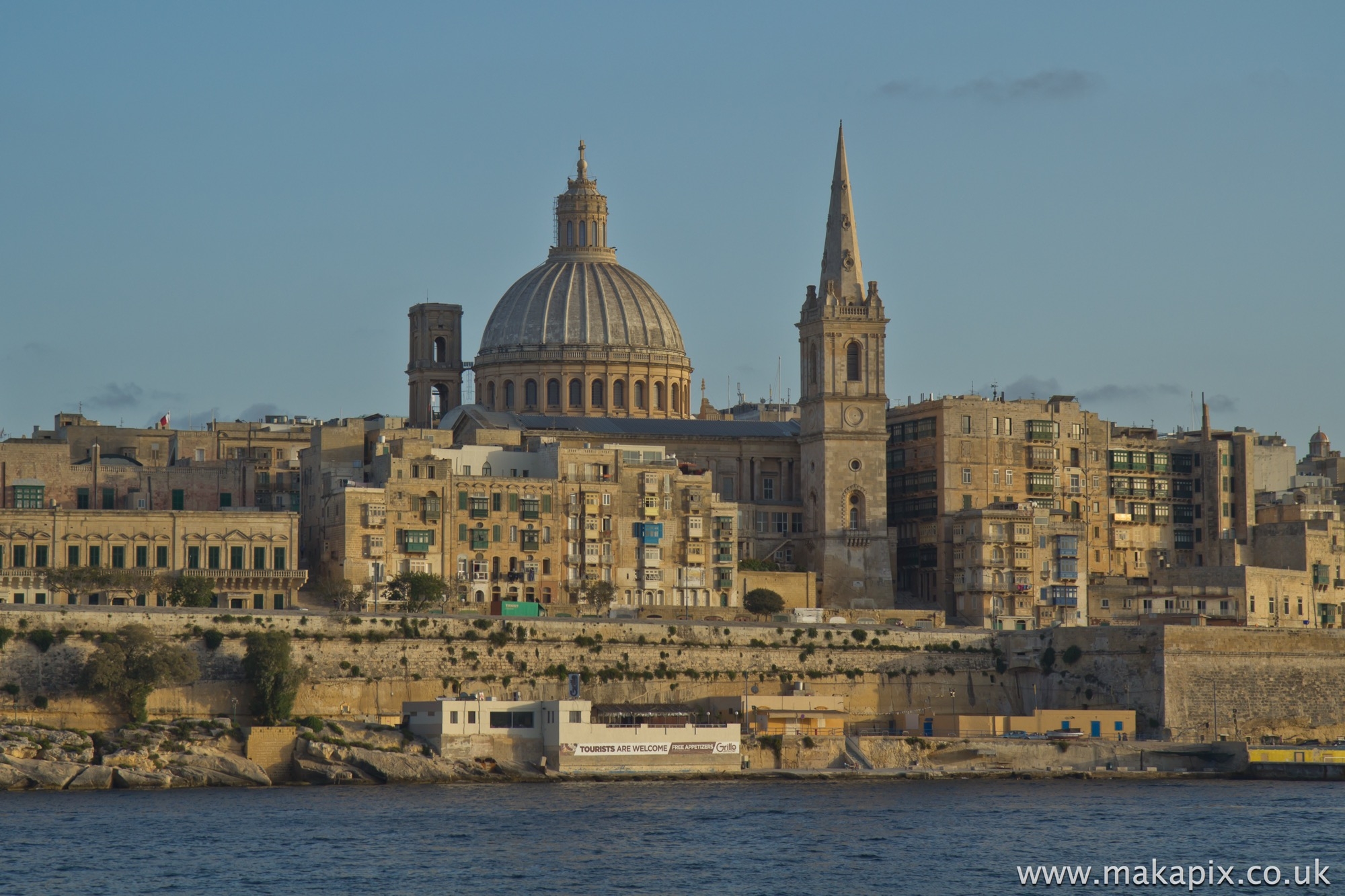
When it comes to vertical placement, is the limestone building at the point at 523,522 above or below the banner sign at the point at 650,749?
above

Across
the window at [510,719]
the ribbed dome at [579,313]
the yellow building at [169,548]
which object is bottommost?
the window at [510,719]

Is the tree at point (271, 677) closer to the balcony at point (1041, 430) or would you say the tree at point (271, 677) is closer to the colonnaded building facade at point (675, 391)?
the colonnaded building facade at point (675, 391)

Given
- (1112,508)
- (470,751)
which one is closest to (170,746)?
(470,751)

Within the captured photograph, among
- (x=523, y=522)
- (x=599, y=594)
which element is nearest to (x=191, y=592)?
(x=523, y=522)

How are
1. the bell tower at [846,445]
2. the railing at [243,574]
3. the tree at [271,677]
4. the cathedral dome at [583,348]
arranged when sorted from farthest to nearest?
the cathedral dome at [583,348] < the bell tower at [846,445] < the railing at [243,574] < the tree at [271,677]

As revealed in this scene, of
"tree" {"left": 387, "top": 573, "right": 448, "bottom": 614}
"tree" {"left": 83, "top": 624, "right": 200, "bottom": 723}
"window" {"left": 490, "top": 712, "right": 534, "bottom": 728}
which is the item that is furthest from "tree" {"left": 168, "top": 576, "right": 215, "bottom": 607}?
"window" {"left": 490, "top": 712, "right": 534, "bottom": 728}

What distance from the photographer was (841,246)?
97.8 m

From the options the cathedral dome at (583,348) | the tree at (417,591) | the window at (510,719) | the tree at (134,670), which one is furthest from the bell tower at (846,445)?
the tree at (134,670)

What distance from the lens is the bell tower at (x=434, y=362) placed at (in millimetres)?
106500

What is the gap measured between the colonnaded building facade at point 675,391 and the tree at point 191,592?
14300 mm

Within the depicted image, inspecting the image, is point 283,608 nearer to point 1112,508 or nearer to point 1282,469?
point 1112,508

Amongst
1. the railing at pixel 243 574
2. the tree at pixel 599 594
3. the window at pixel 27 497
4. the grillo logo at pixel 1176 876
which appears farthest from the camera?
the tree at pixel 599 594

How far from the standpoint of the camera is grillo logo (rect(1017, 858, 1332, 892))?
52.4 meters

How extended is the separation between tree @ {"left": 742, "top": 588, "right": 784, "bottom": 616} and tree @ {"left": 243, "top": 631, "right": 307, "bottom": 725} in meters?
20.2
